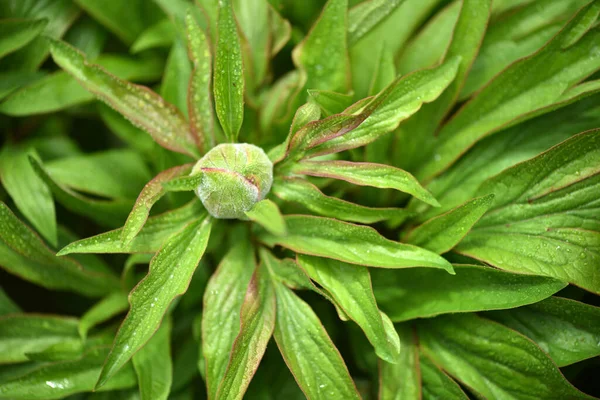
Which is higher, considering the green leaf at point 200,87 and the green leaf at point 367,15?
the green leaf at point 367,15

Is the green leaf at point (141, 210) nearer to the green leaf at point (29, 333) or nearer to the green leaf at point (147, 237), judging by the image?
the green leaf at point (147, 237)

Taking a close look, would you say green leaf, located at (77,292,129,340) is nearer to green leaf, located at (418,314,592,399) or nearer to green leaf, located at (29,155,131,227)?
green leaf, located at (29,155,131,227)

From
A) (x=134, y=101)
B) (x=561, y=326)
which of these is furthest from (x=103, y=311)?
(x=561, y=326)

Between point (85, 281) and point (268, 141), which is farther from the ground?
point (268, 141)

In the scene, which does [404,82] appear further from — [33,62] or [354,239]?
[33,62]

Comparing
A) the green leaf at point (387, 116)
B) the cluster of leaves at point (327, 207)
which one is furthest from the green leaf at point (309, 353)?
the green leaf at point (387, 116)

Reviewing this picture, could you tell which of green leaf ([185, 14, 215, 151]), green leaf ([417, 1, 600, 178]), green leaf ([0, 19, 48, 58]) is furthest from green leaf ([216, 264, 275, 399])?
green leaf ([0, 19, 48, 58])

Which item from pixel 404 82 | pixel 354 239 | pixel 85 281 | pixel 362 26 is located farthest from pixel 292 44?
pixel 85 281

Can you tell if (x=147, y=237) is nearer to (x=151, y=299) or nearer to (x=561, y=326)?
(x=151, y=299)
